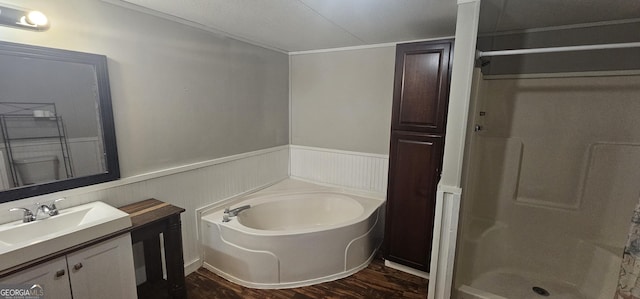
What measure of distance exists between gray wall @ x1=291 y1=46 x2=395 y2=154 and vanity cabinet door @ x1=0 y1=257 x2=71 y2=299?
2.54m

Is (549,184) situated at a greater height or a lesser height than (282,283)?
greater

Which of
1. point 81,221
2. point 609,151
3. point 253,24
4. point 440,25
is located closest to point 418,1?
point 440,25

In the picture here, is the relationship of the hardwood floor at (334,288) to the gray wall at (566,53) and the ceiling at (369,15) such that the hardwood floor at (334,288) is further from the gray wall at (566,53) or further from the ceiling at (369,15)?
the ceiling at (369,15)

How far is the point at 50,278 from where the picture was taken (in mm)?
1293

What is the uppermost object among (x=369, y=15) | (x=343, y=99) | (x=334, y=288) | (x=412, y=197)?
(x=369, y=15)

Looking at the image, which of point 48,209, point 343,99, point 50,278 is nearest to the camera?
point 50,278

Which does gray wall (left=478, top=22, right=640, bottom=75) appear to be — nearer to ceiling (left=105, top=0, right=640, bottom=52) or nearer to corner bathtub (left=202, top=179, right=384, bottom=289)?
ceiling (left=105, top=0, right=640, bottom=52)

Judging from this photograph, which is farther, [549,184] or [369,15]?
[549,184]

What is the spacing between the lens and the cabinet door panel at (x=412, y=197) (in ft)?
7.48

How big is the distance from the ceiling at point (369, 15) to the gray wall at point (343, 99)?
0.46 metres

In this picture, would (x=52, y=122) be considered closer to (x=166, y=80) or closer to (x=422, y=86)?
(x=166, y=80)

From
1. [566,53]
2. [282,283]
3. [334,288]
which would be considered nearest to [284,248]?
[282,283]

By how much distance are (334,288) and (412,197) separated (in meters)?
1.05

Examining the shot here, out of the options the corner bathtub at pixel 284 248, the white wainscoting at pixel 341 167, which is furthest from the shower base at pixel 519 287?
the white wainscoting at pixel 341 167
